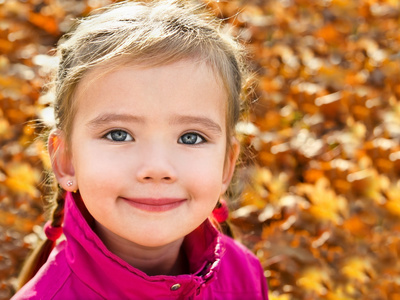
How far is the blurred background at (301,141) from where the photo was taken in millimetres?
2209

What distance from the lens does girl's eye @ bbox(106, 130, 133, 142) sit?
4.37 ft

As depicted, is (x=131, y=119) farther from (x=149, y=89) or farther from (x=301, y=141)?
(x=301, y=141)

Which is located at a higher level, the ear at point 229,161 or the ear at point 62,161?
the ear at point 62,161

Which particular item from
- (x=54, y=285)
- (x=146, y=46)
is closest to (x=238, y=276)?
(x=54, y=285)

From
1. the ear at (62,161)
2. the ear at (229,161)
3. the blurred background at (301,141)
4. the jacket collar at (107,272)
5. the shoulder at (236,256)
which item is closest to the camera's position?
the jacket collar at (107,272)

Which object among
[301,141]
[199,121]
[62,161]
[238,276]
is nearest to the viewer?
[199,121]

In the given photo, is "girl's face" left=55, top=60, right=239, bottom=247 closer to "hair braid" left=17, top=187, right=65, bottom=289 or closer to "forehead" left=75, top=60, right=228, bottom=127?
"forehead" left=75, top=60, right=228, bottom=127

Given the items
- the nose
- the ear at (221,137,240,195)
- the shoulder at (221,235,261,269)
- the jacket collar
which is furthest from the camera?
the shoulder at (221,235,261,269)

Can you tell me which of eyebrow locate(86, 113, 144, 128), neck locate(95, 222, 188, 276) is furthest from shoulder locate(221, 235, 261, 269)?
eyebrow locate(86, 113, 144, 128)

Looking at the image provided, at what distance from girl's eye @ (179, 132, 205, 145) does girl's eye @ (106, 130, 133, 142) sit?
0.46 feet

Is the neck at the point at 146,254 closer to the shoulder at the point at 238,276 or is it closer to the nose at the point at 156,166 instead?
the shoulder at the point at 238,276

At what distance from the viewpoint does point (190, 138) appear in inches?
55.0

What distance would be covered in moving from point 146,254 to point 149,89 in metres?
0.54

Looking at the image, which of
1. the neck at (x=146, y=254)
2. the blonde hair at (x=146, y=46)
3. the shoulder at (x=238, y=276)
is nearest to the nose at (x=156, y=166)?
the blonde hair at (x=146, y=46)
